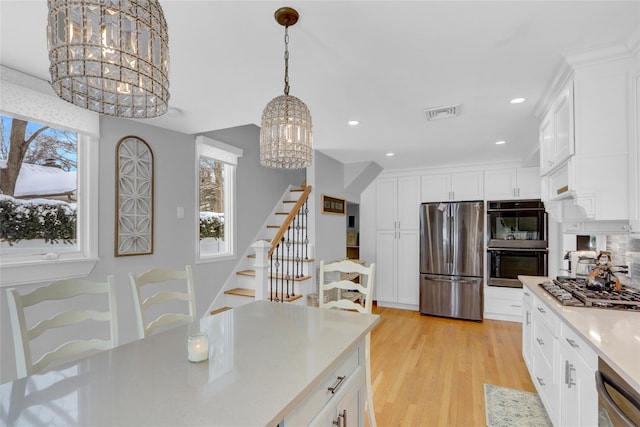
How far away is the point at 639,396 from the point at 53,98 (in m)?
3.52

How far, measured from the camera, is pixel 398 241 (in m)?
5.27

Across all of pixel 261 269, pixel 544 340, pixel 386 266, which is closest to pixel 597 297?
pixel 544 340

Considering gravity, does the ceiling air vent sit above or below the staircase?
above

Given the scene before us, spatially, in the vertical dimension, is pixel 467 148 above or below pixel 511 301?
above

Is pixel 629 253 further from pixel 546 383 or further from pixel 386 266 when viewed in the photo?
pixel 386 266

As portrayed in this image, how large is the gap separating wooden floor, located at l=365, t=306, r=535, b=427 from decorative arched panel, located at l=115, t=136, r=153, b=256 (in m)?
2.46

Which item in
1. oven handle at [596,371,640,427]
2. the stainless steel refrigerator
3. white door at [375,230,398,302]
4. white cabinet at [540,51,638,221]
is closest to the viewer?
oven handle at [596,371,640,427]

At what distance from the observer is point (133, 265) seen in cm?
287

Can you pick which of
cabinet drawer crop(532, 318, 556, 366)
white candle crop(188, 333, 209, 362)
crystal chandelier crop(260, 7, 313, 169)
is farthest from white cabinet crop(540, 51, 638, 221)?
white candle crop(188, 333, 209, 362)

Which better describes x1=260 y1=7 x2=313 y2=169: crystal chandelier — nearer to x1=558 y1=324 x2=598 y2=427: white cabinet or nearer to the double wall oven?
x1=558 y1=324 x2=598 y2=427: white cabinet

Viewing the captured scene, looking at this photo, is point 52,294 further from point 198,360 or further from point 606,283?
point 606,283

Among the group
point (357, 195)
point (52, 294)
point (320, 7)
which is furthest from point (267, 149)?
point (357, 195)

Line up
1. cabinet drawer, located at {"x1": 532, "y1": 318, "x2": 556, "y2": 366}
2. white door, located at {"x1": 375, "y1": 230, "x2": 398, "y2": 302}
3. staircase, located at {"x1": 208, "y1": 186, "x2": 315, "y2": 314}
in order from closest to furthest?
cabinet drawer, located at {"x1": 532, "y1": 318, "x2": 556, "y2": 366}, staircase, located at {"x1": 208, "y1": 186, "x2": 315, "y2": 314}, white door, located at {"x1": 375, "y1": 230, "x2": 398, "y2": 302}

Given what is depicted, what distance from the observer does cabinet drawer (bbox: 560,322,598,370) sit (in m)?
1.42
